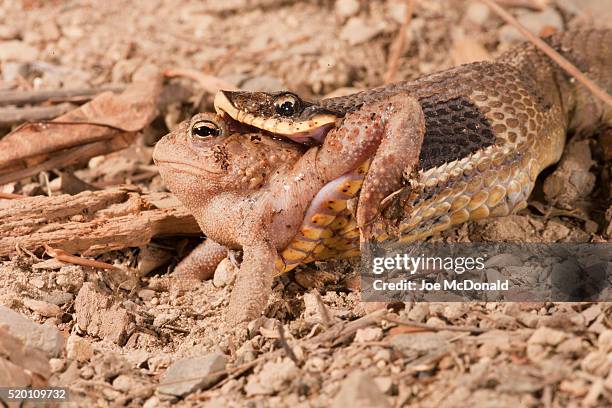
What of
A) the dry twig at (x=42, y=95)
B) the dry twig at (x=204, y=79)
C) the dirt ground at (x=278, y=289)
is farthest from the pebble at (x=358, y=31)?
the dry twig at (x=42, y=95)

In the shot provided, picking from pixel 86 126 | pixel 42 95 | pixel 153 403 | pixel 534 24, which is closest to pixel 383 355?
pixel 153 403

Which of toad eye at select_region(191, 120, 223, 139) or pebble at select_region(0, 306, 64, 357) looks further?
toad eye at select_region(191, 120, 223, 139)

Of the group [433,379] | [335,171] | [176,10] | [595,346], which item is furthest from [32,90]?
[595,346]

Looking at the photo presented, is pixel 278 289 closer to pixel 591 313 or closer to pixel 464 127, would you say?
pixel 464 127

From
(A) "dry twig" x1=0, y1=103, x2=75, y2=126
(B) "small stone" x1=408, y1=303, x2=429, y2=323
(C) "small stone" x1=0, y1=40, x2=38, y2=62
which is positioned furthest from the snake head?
(C) "small stone" x1=0, y1=40, x2=38, y2=62

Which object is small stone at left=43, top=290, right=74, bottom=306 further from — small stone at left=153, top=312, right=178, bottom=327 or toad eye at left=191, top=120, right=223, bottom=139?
toad eye at left=191, top=120, right=223, bottom=139

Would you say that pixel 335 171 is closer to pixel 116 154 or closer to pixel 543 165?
pixel 543 165
